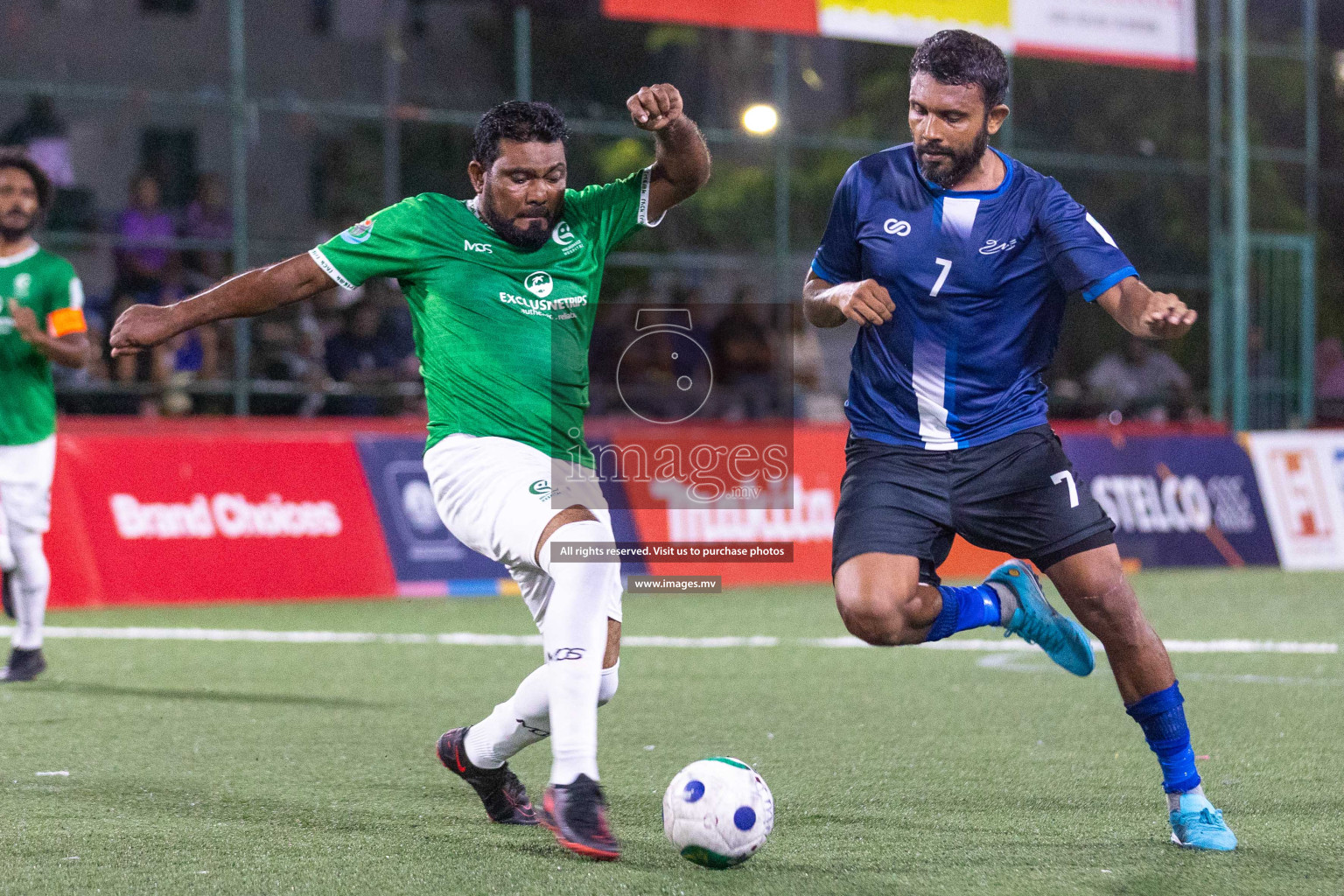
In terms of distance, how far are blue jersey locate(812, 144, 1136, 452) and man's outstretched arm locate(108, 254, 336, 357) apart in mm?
1632

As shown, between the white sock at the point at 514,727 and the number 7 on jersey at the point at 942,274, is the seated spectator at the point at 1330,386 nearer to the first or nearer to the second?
the number 7 on jersey at the point at 942,274

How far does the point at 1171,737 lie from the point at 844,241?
1.74m

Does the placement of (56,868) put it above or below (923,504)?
below

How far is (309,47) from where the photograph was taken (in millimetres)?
20859

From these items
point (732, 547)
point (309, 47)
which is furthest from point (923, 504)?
point (309, 47)

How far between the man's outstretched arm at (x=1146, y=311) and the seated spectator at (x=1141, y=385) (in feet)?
47.3

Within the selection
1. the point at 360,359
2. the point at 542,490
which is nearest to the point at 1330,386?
the point at 360,359

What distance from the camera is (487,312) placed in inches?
200

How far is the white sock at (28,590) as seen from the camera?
8406 millimetres

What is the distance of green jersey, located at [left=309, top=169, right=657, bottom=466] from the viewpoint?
16.6ft

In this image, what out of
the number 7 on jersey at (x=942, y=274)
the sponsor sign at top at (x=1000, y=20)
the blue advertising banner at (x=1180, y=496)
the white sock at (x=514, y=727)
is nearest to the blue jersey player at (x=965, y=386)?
the number 7 on jersey at (x=942, y=274)

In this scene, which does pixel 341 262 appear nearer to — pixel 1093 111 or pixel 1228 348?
pixel 1228 348

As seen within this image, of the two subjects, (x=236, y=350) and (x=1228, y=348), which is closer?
(x=236, y=350)

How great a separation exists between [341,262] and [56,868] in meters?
1.82
